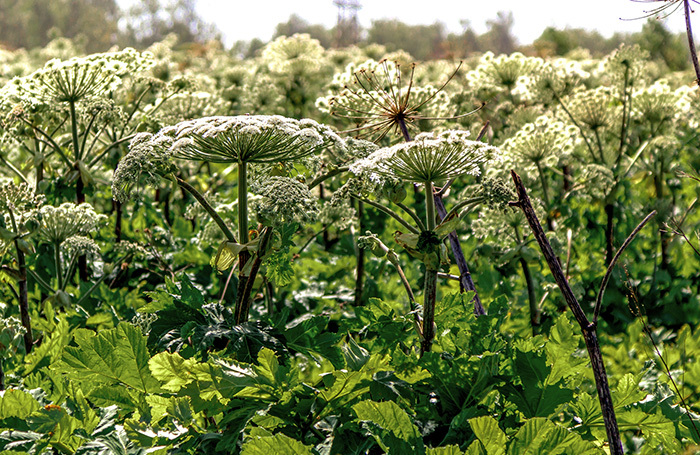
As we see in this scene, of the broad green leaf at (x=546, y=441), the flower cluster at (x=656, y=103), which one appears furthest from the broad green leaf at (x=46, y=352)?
the flower cluster at (x=656, y=103)

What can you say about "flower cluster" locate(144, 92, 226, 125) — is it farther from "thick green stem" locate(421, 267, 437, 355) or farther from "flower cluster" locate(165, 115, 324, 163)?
"thick green stem" locate(421, 267, 437, 355)

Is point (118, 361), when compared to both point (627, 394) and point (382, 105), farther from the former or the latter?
point (627, 394)

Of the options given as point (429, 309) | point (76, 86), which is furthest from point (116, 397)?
point (76, 86)

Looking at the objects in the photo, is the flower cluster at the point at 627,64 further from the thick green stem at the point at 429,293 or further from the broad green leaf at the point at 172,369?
the broad green leaf at the point at 172,369

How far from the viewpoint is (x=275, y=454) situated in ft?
4.46

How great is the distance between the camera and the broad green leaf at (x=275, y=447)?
1.35 m

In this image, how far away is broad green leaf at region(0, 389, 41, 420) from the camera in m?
1.71

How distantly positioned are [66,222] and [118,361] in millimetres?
1590

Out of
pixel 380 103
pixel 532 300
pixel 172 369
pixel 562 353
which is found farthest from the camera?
pixel 532 300

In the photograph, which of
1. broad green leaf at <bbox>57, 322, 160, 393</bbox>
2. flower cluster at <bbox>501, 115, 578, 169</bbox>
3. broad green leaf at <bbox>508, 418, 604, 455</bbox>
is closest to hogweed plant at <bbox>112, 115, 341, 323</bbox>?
broad green leaf at <bbox>57, 322, 160, 393</bbox>

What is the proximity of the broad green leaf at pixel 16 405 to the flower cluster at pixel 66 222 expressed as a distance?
52.7 inches

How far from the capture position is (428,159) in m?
1.73

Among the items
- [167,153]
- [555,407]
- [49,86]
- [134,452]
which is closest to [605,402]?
[555,407]

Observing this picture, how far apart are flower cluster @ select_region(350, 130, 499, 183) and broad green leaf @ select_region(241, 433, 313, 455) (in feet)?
2.32
